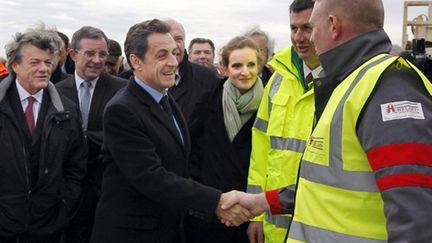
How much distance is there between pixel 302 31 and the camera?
137 inches

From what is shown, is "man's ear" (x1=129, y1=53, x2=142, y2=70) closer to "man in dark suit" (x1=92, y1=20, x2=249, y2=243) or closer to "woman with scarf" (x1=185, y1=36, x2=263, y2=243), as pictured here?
"man in dark suit" (x1=92, y1=20, x2=249, y2=243)

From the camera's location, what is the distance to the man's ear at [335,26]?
2.18 m

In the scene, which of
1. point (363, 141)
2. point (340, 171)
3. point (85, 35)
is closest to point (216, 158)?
point (85, 35)

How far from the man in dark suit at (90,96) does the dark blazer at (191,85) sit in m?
0.50

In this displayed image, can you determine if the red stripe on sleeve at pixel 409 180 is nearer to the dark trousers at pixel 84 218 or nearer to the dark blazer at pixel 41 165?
the dark blazer at pixel 41 165

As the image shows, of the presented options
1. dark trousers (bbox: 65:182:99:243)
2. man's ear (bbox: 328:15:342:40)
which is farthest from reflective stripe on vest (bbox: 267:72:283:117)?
dark trousers (bbox: 65:182:99:243)

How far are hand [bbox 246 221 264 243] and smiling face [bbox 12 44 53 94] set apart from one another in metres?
1.82

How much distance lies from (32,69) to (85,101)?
819 millimetres

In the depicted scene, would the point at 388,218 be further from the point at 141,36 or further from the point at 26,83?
the point at 26,83

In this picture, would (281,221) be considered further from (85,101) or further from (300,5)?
(85,101)

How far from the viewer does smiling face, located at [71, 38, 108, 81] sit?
4938 mm

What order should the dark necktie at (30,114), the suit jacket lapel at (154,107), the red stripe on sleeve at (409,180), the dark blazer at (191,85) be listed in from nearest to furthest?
the red stripe on sleeve at (409,180)
the suit jacket lapel at (154,107)
the dark necktie at (30,114)
the dark blazer at (191,85)

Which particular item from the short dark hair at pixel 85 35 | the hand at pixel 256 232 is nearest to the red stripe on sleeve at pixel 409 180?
the hand at pixel 256 232

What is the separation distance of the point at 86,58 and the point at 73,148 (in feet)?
3.39
